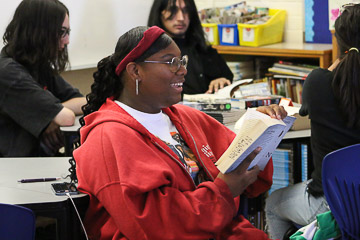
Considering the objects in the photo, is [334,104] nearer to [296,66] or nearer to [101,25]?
[296,66]

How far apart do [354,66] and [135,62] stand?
88 cm

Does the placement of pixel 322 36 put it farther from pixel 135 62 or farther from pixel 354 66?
pixel 135 62

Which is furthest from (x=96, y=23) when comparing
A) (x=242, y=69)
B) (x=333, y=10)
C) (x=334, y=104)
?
(x=334, y=104)

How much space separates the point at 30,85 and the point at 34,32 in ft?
0.88

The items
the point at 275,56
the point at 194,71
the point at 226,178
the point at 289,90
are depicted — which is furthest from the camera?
the point at 275,56

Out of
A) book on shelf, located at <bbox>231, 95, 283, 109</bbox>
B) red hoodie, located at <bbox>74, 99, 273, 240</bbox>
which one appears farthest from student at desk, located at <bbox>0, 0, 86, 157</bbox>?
red hoodie, located at <bbox>74, 99, 273, 240</bbox>

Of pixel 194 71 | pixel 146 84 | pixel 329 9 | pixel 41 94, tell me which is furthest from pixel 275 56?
pixel 146 84

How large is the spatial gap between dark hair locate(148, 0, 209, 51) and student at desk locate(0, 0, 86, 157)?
0.98m

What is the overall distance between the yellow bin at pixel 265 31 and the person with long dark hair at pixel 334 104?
2048mm

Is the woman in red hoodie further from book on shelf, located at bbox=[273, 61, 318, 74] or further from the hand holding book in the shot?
book on shelf, located at bbox=[273, 61, 318, 74]

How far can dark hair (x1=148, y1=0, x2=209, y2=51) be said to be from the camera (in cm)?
387

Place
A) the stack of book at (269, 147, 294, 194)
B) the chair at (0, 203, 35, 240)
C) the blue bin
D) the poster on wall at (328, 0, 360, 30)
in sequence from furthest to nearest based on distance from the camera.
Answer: the blue bin → the poster on wall at (328, 0, 360, 30) → the stack of book at (269, 147, 294, 194) → the chair at (0, 203, 35, 240)

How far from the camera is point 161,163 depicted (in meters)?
1.79

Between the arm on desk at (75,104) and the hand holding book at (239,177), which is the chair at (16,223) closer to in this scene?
the hand holding book at (239,177)
